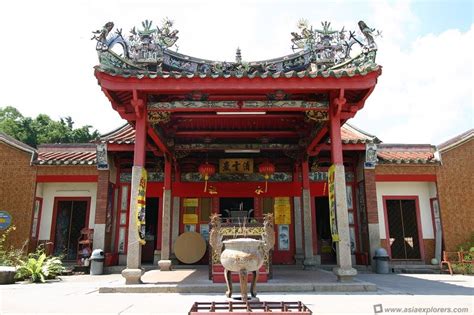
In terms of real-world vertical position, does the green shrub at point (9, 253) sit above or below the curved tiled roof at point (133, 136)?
below

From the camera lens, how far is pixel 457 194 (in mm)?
11258

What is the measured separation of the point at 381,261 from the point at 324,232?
3.95 metres

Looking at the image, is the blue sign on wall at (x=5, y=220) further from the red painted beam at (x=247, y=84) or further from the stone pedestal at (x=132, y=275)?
the red painted beam at (x=247, y=84)

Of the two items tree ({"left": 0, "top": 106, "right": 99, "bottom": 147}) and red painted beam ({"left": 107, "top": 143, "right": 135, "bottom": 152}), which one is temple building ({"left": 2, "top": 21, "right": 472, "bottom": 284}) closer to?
red painted beam ({"left": 107, "top": 143, "right": 135, "bottom": 152})

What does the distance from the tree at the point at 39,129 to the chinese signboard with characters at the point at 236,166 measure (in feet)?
71.4

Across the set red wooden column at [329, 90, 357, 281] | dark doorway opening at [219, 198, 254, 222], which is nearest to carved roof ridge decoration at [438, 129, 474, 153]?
red wooden column at [329, 90, 357, 281]

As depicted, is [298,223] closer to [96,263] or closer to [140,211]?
[140,211]

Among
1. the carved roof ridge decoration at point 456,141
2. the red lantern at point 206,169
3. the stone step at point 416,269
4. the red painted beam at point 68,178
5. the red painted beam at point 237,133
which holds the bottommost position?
the stone step at point 416,269

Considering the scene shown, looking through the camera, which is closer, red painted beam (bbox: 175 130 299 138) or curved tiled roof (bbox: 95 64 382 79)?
curved tiled roof (bbox: 95 64 382 79)

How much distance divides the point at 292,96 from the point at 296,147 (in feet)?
9.56

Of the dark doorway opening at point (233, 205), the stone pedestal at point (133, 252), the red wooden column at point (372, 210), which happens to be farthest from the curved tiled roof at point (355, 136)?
the stone pedestal at point (133, 252)

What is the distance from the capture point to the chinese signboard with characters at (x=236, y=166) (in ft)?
37.6

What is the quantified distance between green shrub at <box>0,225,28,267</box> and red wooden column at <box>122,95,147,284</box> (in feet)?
16.3

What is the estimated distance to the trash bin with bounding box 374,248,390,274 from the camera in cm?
1020
